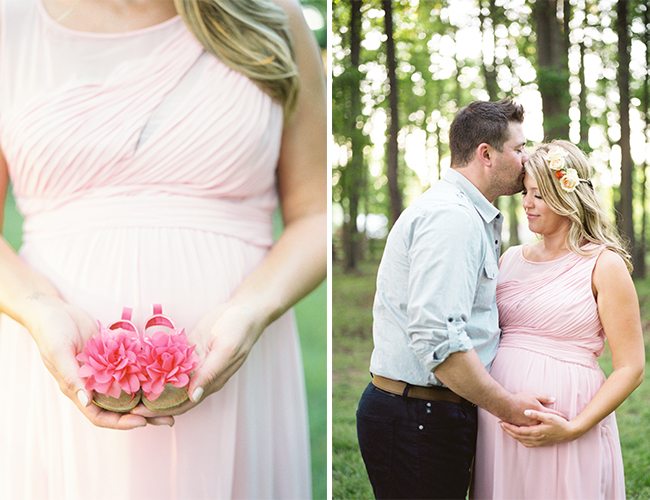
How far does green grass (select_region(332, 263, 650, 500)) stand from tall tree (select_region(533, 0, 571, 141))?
2073 millimetres

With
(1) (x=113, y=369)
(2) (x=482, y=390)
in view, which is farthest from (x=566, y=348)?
(1) (x=113, y=369)

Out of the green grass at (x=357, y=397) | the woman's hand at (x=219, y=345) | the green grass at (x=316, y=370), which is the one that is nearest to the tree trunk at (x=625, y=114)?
the green grass at (x=357, y=397)

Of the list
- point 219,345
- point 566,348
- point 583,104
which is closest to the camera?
point 219,345

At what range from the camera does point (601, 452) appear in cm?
186

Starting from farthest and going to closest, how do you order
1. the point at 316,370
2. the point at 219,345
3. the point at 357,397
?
the point at 357,397, the point at 316,370, the point at 219,345

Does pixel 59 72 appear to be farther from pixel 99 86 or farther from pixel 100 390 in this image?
pixel 100 390

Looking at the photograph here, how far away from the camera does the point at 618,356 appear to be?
1.82m

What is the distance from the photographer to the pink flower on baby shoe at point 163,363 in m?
1.67

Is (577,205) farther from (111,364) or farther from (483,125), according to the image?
(111,364)

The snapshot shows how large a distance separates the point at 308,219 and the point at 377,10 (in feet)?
9.63

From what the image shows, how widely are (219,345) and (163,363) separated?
19cm

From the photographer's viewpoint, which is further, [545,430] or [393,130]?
[393,130]

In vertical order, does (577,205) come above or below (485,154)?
below

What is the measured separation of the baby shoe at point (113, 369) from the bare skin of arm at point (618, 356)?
1174mm
